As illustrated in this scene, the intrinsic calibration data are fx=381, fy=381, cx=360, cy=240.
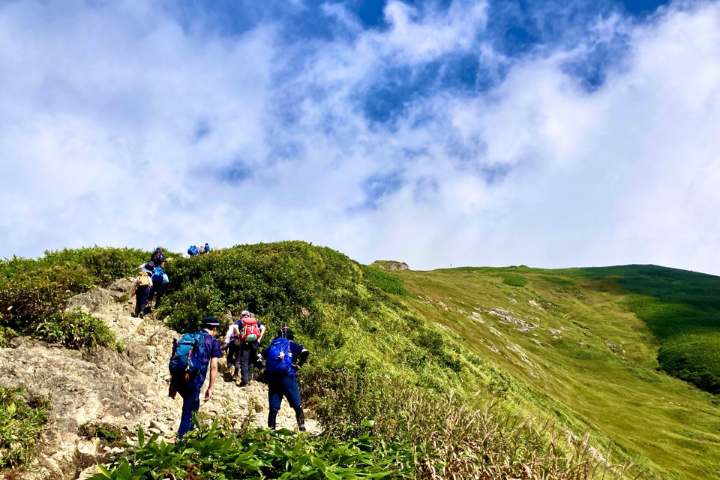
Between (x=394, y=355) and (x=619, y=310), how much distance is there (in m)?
101

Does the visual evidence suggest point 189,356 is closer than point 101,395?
Yes

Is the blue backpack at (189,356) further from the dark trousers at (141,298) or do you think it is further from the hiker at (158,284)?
the hiker at (158,284)

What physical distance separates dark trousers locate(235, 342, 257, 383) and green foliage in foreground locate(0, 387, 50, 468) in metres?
6.46

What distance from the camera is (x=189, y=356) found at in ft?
30.7

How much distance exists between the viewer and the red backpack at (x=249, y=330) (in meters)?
15.1

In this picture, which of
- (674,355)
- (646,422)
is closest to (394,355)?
(646,422)

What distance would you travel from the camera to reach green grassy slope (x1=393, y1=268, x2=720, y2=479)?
34.7 m

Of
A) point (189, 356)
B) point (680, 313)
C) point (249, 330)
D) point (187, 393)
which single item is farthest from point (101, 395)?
point (680, 313)

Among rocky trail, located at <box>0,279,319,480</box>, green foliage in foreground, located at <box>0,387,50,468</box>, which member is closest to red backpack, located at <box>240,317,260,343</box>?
rocky trail, located at <box>0,279,319,480</box>

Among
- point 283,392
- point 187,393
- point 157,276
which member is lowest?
point 283,392

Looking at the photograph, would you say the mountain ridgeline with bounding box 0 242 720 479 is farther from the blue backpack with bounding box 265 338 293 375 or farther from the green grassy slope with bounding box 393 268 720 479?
the blue backpack with bounding box 265 338 293 375

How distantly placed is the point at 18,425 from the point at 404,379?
10549mm

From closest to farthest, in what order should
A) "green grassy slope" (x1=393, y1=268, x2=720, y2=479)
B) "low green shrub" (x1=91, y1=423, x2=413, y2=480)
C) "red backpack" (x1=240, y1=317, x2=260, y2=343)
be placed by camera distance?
"low green shrub" (x1=91, y1=423, x2=413, y2=480)
"red backpack" (x1=240, y1=317, x2=260, y2=343)
"green grassy slope" (x1=393, y1=268, x2=720, y2=479)

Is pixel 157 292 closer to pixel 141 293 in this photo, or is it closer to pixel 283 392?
pixel 141 293
